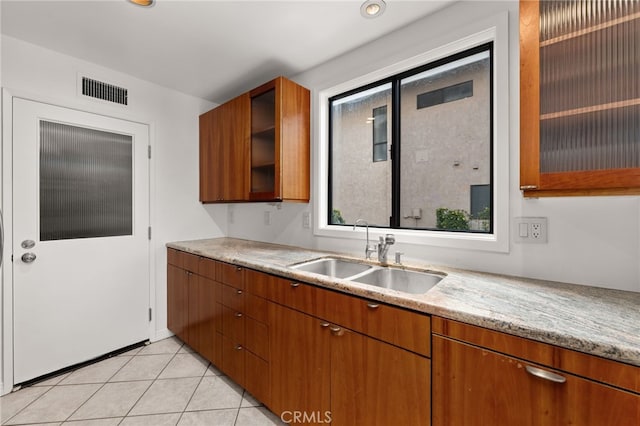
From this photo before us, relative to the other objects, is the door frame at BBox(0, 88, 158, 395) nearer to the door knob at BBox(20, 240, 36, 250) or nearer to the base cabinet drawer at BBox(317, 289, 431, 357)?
the door knob at BBox(20, 240, 36, 250)

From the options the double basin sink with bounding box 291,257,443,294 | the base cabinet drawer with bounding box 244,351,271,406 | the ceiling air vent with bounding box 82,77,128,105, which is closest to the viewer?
the double basin sink with bounding box 291,257,443,294

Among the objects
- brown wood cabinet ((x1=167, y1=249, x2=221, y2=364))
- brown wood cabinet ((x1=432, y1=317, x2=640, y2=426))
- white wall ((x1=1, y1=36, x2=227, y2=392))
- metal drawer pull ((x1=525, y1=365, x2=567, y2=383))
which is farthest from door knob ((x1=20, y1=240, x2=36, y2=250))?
metal drawer pull ((x1=525, y1=365, x2=567, y2=383))

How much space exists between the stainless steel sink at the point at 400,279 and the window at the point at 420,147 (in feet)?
1.51

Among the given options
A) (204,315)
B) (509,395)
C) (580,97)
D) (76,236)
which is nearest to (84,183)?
(76,236)

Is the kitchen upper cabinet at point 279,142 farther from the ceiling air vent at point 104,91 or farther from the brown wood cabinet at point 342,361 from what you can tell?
the ceiling air vent at point 104,91

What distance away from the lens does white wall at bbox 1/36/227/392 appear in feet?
6.56

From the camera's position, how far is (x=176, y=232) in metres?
2.87

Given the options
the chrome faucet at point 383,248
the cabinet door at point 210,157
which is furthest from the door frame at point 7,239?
the chrome faucet at point 383,248

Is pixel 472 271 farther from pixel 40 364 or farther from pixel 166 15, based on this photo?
pixel 40 364

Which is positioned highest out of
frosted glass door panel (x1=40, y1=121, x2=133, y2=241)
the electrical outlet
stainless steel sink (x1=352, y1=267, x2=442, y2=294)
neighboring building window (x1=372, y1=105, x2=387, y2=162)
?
neighboring building window (x1=372, y1=105, x2=387, y2=162)

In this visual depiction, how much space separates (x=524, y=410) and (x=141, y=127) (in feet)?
10.7

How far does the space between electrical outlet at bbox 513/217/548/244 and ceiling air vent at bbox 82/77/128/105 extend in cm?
322

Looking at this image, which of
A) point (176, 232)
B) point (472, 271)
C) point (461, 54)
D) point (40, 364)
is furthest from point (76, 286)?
point (461, 54)

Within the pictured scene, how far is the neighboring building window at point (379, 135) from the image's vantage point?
112 inches
